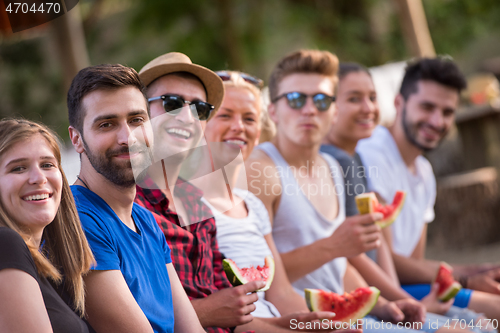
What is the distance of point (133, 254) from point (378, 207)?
2.00 m

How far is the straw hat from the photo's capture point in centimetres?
266

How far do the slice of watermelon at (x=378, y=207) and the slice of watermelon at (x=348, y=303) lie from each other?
467mm

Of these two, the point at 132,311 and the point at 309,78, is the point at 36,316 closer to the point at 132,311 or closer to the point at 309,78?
the point at 132,311

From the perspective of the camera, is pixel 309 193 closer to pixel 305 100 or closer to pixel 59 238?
pixel 305 100

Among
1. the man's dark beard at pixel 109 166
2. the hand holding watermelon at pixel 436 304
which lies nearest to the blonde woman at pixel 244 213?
the man's dark beard at pixel 109 166

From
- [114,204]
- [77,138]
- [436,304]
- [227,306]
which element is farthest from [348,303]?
[77,138]

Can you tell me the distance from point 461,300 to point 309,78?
2208 millimetres

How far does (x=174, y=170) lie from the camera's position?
2668mm

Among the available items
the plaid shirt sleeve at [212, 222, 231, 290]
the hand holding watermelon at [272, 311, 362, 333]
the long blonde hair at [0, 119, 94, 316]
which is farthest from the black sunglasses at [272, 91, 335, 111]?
the long blonde hair at [0, 119, 94, 316]

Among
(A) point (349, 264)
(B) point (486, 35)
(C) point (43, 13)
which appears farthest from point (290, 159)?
(B) point (486, 35)

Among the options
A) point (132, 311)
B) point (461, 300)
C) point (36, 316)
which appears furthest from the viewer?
point (461, 300)

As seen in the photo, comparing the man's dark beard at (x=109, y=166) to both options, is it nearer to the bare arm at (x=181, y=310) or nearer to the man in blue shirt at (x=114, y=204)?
the man in blue shirt at (x=114, y=204)

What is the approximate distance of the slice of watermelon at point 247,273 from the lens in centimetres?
249

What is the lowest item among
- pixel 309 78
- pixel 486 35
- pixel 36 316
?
pixel 36 316
